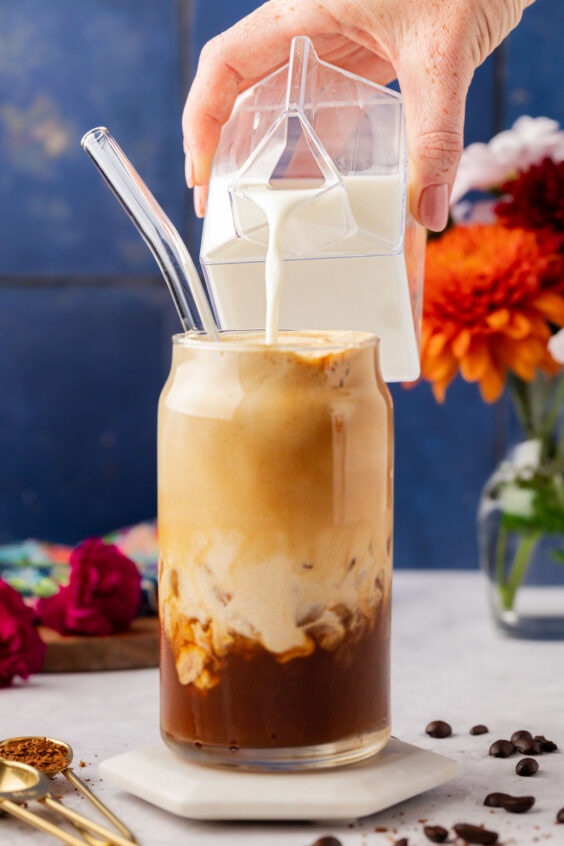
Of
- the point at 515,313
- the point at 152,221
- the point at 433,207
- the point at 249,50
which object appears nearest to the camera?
the point at 152,221

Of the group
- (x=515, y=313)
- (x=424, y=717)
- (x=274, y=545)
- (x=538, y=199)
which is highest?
(x=538, y=199)

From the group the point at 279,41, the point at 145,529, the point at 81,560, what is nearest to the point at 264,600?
the point at 81,560

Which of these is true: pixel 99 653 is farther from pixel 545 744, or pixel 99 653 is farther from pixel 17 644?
pixel 545 744

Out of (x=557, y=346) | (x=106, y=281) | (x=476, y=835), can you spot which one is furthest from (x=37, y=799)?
(x=106, y=281)

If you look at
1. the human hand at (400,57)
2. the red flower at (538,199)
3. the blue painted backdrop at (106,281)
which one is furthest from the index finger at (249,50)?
the blue painted backdrop at (106,281)

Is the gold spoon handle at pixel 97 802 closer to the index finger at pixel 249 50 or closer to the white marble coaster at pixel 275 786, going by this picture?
the white marble coaster at pixel 275 786

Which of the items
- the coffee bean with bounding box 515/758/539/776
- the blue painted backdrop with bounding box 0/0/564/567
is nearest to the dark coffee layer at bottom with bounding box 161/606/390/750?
the coffee bean with bounding box 515/758/539/776

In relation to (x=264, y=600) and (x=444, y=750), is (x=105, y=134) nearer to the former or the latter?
(x=264, y=600)
